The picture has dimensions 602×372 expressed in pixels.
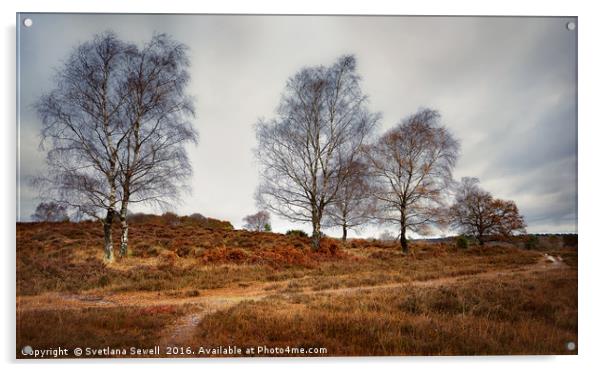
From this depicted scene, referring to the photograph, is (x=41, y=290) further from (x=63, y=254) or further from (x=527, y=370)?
(x=527, y=370)

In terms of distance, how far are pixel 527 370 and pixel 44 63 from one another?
10150 mm

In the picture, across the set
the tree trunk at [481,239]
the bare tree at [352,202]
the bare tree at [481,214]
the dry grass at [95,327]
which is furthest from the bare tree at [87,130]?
the tree trunk at [481,239]

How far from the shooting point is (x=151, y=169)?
6180 millimetres

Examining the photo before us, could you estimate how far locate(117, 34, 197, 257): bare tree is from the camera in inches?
232

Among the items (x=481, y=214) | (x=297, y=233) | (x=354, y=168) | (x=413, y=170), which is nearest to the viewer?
(x=481, y=214)

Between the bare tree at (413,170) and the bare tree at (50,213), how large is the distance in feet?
22.1

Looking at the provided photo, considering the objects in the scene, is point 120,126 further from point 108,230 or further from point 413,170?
point 413,170

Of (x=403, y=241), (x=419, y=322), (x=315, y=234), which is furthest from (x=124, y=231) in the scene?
(x=403, y=241)

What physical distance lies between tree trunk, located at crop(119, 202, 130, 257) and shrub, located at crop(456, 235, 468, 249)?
23.7 ft

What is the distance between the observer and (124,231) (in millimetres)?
6055

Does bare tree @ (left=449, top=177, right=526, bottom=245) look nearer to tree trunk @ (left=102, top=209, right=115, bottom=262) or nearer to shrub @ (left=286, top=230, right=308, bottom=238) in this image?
shrub @ (left=286, top=230, right=308, bottom=238)
